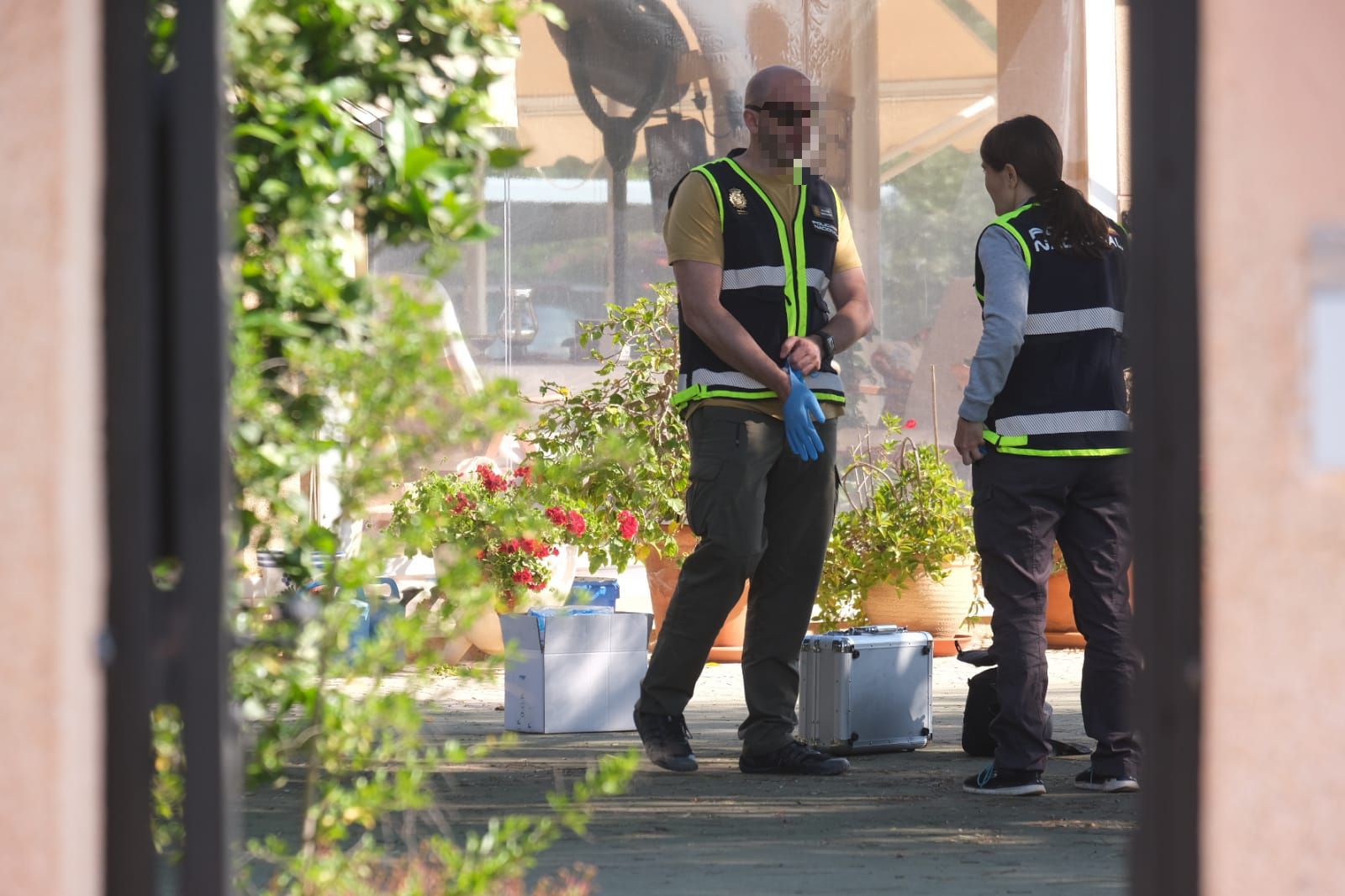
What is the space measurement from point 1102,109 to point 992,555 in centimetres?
493

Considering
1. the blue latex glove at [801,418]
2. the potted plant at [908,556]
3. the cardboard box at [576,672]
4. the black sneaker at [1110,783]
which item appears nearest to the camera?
the black sneaker at [1110,783]

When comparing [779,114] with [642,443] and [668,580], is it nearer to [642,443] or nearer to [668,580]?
[642,443]

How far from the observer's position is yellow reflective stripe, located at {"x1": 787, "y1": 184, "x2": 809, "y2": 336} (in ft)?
14.8

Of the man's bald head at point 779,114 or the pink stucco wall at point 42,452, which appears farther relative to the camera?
the man's bald head at point 779,114

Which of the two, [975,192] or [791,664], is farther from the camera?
[975,192]

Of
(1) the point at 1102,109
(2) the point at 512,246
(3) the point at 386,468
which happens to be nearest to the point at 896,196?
(1) the point at 1102,109

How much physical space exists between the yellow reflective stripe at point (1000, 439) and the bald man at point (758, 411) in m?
0.48

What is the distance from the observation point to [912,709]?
16.5 feet

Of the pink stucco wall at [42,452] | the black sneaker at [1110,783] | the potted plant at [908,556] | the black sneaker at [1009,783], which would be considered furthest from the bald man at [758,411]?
the pink stucco wall at [42,452]

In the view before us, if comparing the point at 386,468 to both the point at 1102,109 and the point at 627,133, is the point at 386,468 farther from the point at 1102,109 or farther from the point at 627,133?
the point at 1102,109

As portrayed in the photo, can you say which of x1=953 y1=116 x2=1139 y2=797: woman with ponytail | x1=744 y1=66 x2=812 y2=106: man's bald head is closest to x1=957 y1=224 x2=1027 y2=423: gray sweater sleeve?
x1=953 y1=116 x2=1139 y2=797: woman with ponytail

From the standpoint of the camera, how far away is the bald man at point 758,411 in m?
4.40

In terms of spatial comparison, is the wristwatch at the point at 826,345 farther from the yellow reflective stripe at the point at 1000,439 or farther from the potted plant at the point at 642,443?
the potted plant at the point at 642,443

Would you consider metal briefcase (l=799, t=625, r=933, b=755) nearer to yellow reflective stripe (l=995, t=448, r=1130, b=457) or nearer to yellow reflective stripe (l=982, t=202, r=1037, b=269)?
yellow reflective stripe (l=995, t=448, r=1130, b=457)
